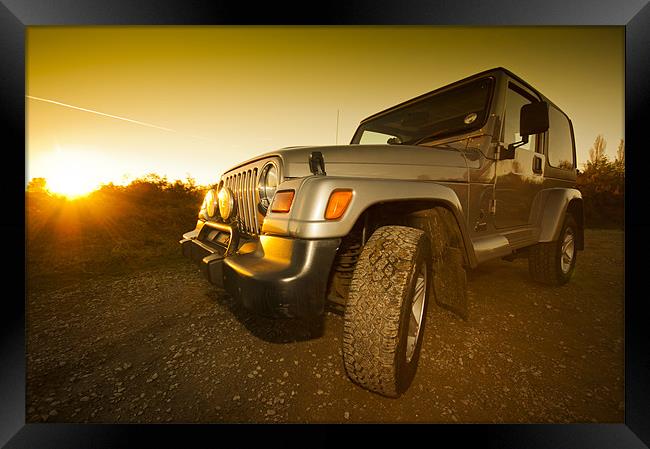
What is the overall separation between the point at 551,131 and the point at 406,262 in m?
3.02

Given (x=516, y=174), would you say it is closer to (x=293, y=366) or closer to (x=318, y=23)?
(x=318, y=23)

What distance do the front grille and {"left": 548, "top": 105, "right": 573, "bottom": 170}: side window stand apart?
127 inches

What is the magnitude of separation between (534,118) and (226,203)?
234 centimetres

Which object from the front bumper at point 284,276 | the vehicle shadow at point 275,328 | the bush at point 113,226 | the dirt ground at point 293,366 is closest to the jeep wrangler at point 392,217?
the front bumper at point 284,276

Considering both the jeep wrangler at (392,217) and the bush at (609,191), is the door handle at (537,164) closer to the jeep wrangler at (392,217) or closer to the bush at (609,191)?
the jeep wrangler at (392,217)

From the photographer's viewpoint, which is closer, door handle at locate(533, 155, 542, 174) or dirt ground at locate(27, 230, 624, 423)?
dirt ground at locate(27, 230, 624, 423)

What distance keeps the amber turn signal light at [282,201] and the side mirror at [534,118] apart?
183cm

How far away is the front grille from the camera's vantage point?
173 cm

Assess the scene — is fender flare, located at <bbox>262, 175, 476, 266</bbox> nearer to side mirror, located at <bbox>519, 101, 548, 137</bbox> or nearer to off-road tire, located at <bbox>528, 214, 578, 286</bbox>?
side mirror, located at <bbox>519, 101, 548, 137</bbox>

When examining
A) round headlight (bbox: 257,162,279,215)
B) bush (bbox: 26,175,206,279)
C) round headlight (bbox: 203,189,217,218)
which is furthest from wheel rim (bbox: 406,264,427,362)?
bush (bbox: 26,175,206,279)

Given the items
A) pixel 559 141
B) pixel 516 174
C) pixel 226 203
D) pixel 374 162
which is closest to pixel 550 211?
pixel 516 174

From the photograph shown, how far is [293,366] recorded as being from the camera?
5.64 feet

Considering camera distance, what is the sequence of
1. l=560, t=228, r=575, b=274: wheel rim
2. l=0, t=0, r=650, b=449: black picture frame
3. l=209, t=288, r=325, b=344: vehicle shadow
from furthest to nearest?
1. l=560, t=228, r=575, b=274: wheel rim
2. l=209, t=288, r=325, b=344: vehicle shadow
3. l=0, t=0, r=650, b=449: black picture frame

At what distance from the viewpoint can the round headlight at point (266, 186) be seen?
1650 mm
